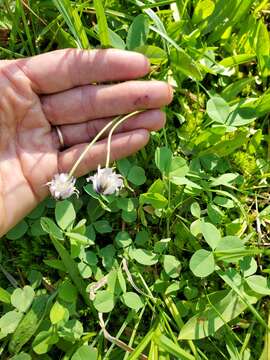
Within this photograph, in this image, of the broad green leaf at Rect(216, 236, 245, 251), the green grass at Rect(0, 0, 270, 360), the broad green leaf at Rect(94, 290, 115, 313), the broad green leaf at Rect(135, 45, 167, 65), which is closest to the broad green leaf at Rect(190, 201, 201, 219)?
the green grass at Rect(0, 0, 270, 360)

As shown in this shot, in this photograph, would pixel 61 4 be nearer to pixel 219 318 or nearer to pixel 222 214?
pixel 222 214

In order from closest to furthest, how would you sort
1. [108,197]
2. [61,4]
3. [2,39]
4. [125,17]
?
[61,4], [108,197], [125,17], [2,39]

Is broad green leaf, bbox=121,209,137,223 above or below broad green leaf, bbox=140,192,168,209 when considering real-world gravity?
below

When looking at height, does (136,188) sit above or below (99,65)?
below

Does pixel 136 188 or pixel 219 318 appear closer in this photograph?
pixel 219 318

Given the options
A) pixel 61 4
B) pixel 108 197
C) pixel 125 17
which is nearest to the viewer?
pixel 61 4

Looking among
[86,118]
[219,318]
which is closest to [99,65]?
[86,118]

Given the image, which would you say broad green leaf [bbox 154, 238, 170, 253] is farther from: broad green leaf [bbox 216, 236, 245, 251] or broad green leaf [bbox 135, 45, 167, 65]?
broad green leaf [bbox 135, 45, 167, 65]
